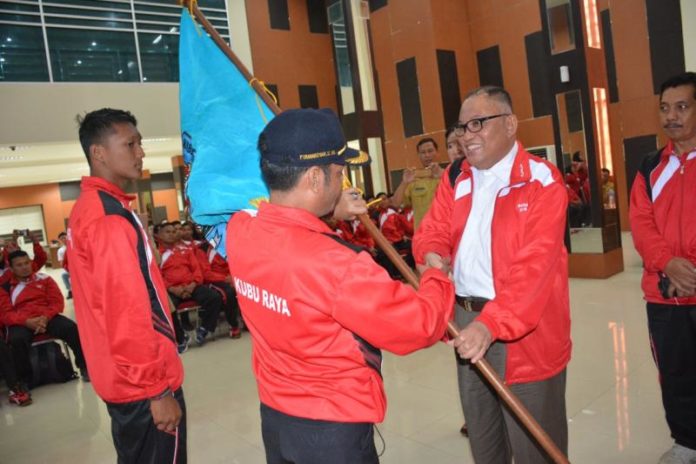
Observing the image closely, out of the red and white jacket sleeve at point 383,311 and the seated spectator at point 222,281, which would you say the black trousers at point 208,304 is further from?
the red and white jacket sleeve at point 383,311

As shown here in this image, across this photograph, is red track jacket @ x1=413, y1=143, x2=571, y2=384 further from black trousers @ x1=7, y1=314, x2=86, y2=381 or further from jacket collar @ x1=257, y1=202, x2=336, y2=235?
black trousers @ x1=7, y1=314, x2=86, y2=381

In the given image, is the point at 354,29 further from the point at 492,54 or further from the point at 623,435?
the point at 623,435

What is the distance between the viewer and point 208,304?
549 cm

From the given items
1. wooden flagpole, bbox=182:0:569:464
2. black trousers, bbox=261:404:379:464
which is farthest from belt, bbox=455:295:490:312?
black trousers, bbox=261:404:379:464

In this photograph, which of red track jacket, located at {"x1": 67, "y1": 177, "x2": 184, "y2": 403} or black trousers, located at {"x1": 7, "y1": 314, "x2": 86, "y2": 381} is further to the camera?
black trousers, located at {"x1": 7, "y1": 314, "x2": 86, "y2": 381}

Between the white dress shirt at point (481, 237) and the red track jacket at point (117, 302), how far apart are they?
1.07 m

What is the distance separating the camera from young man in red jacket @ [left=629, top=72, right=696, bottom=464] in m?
2.10

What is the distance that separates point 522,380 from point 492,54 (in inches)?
398

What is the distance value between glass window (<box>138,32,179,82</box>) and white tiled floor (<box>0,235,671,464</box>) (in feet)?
23.3

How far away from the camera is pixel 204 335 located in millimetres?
5480

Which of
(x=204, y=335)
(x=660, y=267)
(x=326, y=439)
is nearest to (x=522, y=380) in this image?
(x=326, y=439)

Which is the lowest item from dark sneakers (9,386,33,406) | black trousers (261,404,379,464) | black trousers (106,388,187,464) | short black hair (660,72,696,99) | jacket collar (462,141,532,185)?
dark sneakers (9,386,33,406)

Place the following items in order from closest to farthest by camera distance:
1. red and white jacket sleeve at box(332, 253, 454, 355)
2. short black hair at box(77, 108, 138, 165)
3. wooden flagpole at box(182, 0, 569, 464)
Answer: red and white jacket sleeve at box(332, 253, 454, 355) → wooden flagpole at box(182, 0, 569, 464) → short black hair at box(77, 108, 138, 165)

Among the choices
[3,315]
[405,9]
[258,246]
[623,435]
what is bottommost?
[623,435]
